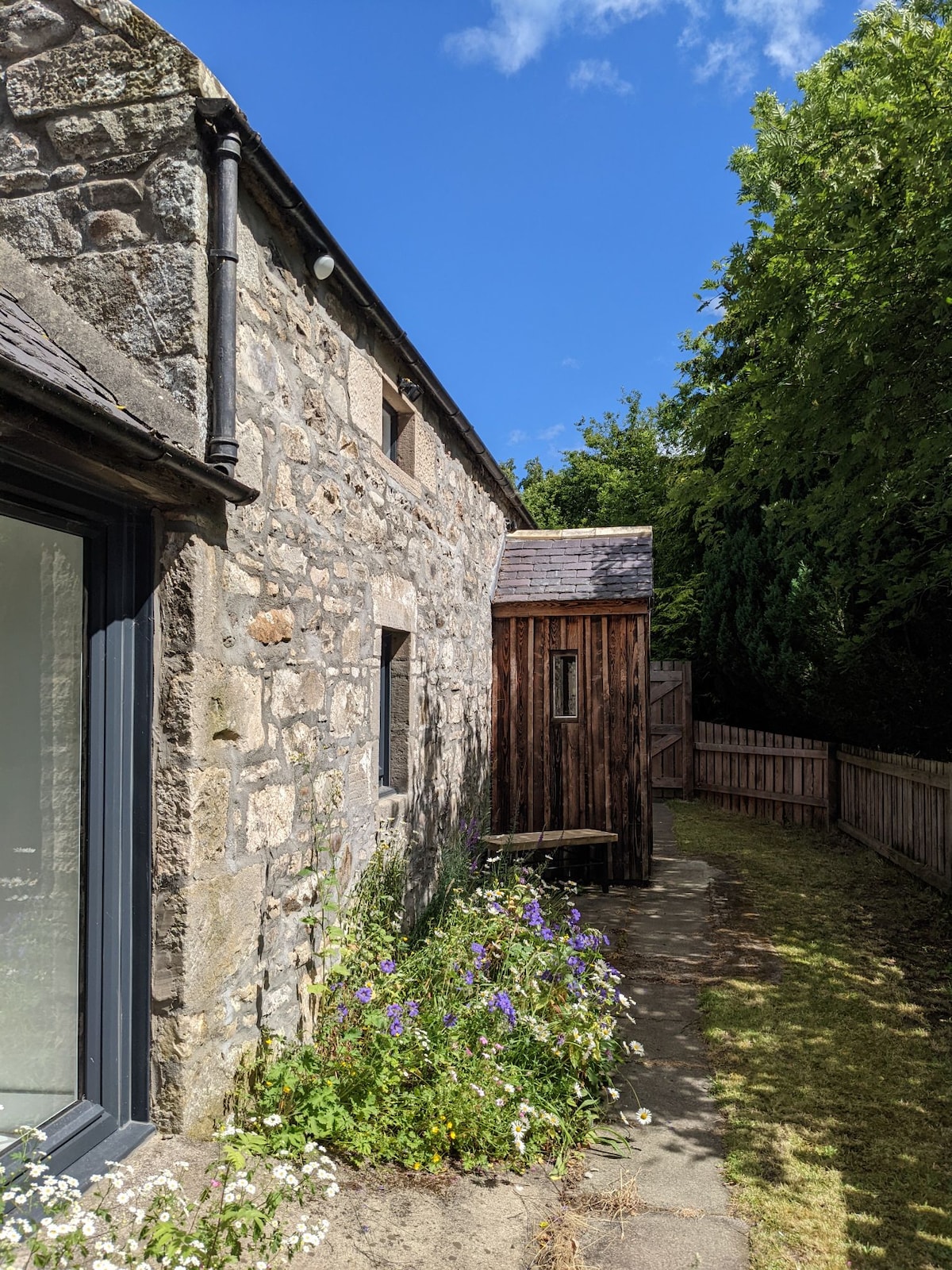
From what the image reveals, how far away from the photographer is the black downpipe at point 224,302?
321 centimetres

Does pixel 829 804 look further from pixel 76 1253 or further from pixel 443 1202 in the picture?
pixel 76 1253

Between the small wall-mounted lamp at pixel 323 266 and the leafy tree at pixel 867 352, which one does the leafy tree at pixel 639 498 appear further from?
the small wall-mounted lamp at pixel 323 266

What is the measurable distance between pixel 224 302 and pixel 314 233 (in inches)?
35.7

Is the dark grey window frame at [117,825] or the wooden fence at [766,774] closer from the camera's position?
the dark grey window frame at [117,825]

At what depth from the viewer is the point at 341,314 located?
453 cm

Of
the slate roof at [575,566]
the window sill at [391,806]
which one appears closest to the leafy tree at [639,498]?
the slate roof at [575,566]

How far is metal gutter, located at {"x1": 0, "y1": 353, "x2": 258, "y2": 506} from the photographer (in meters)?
2.26

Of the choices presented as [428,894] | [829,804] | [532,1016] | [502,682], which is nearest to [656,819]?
[829,804]

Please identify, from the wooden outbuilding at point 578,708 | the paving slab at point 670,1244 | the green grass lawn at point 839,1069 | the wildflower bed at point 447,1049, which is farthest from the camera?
the wooden outbuilding at point 578,708

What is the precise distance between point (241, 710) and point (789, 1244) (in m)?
2.79

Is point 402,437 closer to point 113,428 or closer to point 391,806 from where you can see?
point 391,806

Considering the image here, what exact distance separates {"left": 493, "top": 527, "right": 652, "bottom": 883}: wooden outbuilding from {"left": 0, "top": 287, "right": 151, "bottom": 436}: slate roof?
6232mm

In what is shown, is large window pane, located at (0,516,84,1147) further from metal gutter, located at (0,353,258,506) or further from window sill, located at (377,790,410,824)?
window sill, located at (377,790,410,824)

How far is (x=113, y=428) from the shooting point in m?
2.57
